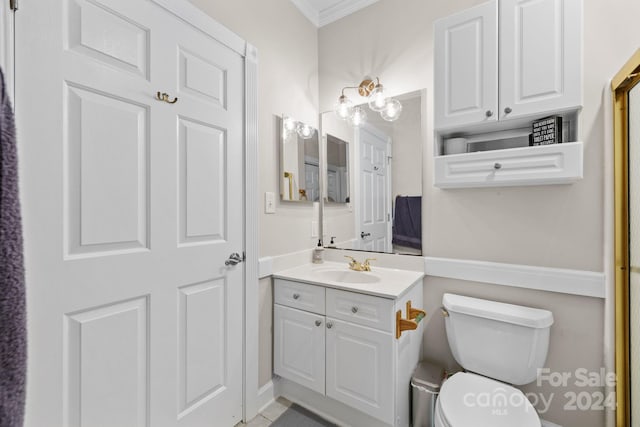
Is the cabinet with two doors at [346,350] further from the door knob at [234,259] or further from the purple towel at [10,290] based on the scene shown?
the purple towel at [10,290]

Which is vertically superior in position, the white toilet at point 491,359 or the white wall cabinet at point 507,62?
the white wall cabinet at point 507,62

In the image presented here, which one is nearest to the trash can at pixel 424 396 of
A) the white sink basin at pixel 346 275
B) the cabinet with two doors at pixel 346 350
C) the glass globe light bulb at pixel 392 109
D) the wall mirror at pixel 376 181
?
the cabinet with two doors at pixel 346 350

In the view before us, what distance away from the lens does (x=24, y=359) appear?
0.48 m

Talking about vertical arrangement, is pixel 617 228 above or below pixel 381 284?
above

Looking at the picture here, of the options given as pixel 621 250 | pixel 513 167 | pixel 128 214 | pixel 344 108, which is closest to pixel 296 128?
pixel 344 108

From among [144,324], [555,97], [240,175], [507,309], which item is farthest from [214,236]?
[555,97]

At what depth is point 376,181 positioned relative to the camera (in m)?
2.04

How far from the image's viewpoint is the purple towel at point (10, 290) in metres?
0.44

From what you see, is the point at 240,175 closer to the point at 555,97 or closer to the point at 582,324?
the point at 555,97

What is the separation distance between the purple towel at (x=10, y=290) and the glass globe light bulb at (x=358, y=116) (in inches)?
70.5

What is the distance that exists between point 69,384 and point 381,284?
52.8 inches

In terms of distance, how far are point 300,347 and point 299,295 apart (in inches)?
11.8

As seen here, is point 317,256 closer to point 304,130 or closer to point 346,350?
point 346,350

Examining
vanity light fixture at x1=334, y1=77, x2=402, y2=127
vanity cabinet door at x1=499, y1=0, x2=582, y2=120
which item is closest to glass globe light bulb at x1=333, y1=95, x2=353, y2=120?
vanity light fixture at x1=334, y1=77, x2=402, y2=127
